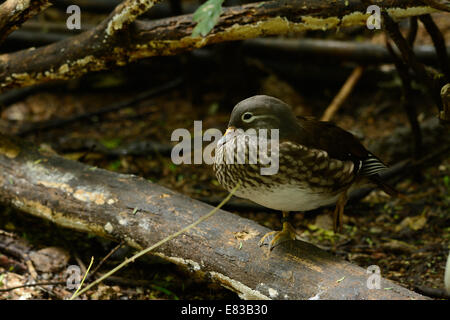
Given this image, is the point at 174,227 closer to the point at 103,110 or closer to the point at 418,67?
the point at 418,67

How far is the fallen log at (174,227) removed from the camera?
278 centimetres

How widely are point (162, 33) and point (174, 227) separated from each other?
1.42 meters

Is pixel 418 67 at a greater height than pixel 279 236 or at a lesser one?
greater

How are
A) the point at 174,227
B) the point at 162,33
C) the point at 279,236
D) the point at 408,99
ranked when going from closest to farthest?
the point at 279,236, the point at 174,227, the point at 162,33, the point at 408,99

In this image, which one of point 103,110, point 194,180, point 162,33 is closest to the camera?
point 162,33

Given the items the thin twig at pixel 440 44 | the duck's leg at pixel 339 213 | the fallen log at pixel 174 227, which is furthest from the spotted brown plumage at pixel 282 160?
the thin twig at pixel 440 44

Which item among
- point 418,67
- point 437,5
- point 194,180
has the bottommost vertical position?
point 194,180

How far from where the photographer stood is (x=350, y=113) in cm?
596

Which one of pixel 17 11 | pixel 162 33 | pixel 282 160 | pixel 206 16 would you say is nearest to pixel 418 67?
pixel 282 160

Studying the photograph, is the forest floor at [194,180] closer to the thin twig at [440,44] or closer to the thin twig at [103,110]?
the thin twig at [103,110]

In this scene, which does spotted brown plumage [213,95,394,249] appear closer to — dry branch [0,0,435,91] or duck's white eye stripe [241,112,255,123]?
duck's white eye stripe [241,112,255,123]

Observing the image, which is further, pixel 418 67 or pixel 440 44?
pixel 440 44

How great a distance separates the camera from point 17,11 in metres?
3.55

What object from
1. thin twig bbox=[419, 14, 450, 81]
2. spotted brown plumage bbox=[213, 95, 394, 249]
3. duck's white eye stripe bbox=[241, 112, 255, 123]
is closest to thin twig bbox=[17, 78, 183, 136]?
spotted brown plumage bbox=[213, 95, 394, 249]
